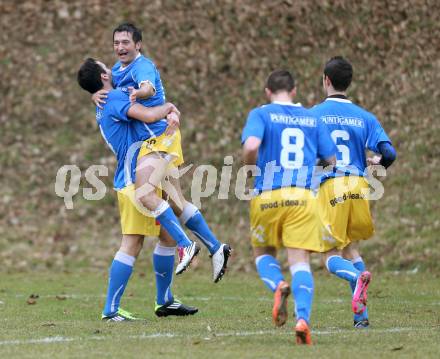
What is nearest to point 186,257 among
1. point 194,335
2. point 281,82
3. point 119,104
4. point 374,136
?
point 194,335

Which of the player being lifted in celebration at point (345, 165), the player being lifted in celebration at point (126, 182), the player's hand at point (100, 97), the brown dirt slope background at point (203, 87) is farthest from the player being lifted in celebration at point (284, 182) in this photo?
the brown dirt slope background at point (203, 87)

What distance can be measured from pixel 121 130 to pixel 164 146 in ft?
1.32

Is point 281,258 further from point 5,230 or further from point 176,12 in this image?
point 176,12

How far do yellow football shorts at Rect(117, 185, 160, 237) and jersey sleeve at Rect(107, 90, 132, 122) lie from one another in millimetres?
610

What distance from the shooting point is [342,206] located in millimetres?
8203

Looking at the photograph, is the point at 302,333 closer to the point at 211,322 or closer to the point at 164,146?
the point at 211,322

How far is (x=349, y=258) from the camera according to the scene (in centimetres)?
874

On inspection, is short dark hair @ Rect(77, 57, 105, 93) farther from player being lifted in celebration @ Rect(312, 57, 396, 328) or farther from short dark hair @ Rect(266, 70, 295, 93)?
short dark hair @ Rect(266, 70, 295, 93)

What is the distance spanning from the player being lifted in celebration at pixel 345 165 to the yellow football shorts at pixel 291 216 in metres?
1.27

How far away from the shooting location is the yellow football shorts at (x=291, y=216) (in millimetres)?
6844

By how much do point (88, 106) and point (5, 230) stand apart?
10.9ft

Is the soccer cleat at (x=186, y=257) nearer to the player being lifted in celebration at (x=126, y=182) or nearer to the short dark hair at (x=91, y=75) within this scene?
the player being lifted in celebration at (x=126, y=182)

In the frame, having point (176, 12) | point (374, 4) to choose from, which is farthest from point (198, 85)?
point (374, 4)

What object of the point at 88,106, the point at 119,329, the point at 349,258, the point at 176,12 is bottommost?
the point at 119,329
